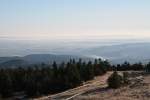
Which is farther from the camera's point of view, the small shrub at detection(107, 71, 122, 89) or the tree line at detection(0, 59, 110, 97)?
the tree line at detection(0, 59, 110, 97)

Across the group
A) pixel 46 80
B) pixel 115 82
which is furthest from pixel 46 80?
pixel 115 82

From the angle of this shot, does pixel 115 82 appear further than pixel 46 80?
No

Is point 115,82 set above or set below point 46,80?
above

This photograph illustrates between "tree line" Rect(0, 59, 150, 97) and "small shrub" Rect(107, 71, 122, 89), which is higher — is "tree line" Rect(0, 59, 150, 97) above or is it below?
below

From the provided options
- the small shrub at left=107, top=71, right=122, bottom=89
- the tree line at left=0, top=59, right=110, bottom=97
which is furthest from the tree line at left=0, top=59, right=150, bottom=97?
the small shrub at left=107, top=71, right=122, bottom=89

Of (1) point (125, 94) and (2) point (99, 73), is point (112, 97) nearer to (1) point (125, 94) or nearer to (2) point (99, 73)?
(1) point (125, 94)

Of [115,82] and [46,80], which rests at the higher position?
[115,82]

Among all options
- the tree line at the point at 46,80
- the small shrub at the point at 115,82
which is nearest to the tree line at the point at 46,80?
the tree line at the point at 46,80

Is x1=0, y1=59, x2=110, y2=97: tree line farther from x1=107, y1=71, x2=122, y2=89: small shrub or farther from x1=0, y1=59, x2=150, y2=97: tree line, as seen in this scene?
x1=107, y1=71, x2=122, y2=89: small shrub

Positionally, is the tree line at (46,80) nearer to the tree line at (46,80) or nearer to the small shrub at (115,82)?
the tree line at (46,80)

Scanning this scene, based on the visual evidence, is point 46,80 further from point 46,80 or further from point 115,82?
point 115,82

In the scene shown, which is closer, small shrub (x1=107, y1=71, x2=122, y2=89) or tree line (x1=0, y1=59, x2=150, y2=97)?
small shrub (x1=107, y1=71, x2=122, y2=89)

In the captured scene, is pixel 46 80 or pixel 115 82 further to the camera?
pixel 46 80

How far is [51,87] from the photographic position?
8244cm
